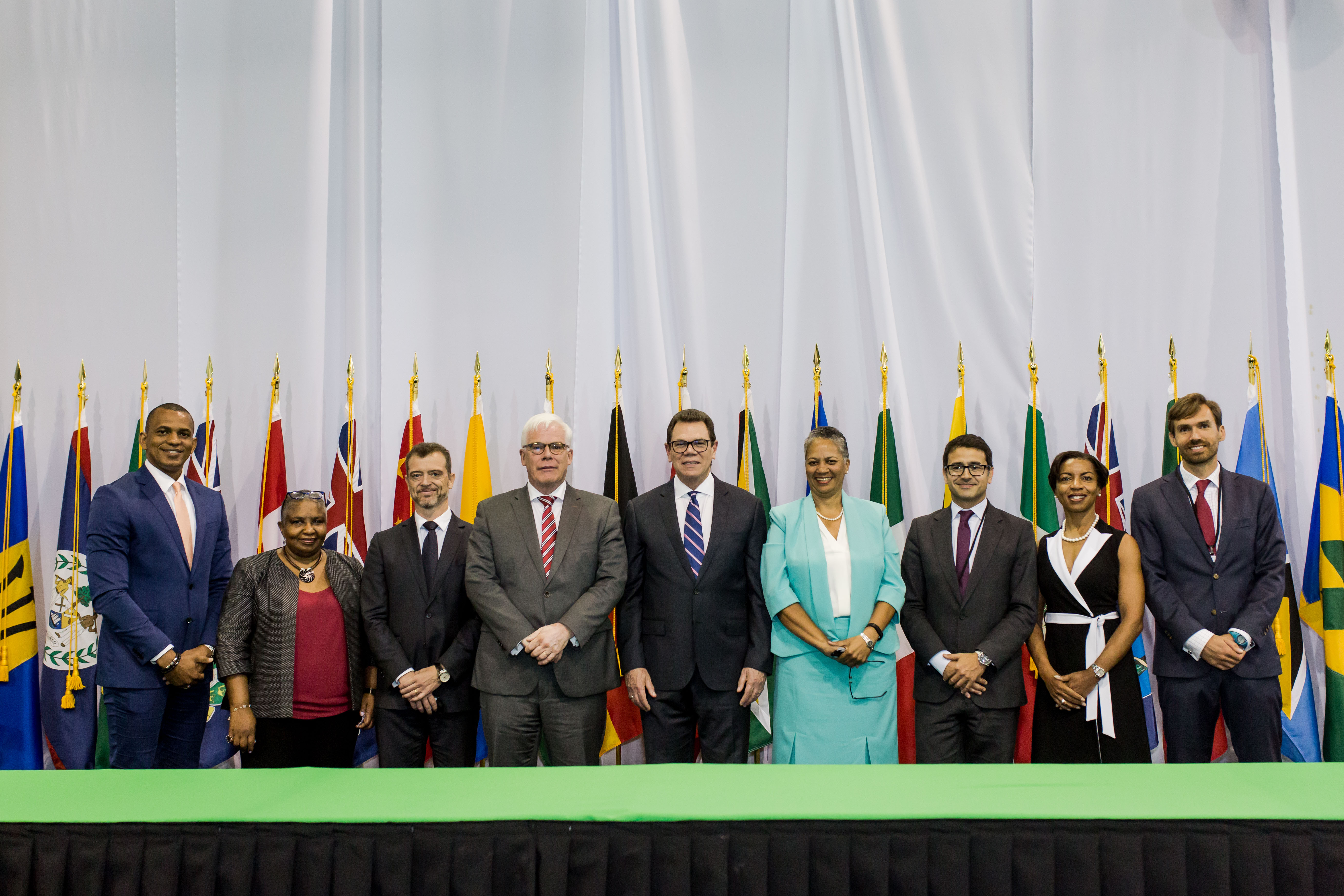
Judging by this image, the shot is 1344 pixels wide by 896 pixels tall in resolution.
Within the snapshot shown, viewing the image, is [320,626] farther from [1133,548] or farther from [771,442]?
[1133,548]

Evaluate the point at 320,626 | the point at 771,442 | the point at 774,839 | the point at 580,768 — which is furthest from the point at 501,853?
the point at 771,442

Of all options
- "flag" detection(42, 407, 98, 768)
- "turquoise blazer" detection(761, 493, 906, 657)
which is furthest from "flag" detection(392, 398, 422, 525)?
"turquoise blazer" detection(761, 493, 906, 657)

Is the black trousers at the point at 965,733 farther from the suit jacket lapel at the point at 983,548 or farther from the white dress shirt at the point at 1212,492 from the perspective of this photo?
the white dress shirt at the point at 1212,492

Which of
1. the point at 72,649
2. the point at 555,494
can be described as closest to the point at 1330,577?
the point at 555,494

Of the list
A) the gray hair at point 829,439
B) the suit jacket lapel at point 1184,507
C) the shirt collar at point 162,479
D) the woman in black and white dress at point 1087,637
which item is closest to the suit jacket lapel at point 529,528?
the gray hair at point 829,439

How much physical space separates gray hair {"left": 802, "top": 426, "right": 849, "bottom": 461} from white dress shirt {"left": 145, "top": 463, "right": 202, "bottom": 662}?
198 cm

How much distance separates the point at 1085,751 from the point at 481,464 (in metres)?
2.32

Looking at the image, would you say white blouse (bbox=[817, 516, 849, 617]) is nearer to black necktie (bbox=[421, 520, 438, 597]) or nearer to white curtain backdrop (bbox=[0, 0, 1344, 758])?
white curtain backdrop (bbox=[0, 0, 1344, 758])

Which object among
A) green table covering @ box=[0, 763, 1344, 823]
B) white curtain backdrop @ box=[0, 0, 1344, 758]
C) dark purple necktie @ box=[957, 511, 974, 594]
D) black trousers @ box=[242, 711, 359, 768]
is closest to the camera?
green table covering @ box=[0, 763, 1344, 823]

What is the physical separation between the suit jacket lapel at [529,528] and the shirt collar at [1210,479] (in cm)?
199

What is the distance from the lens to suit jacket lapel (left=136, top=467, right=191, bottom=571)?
282cm

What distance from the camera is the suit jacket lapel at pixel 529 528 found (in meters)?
2.64

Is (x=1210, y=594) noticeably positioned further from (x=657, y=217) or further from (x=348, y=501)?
(x=348, y=501)

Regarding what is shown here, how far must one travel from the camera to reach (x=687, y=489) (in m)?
2.80
